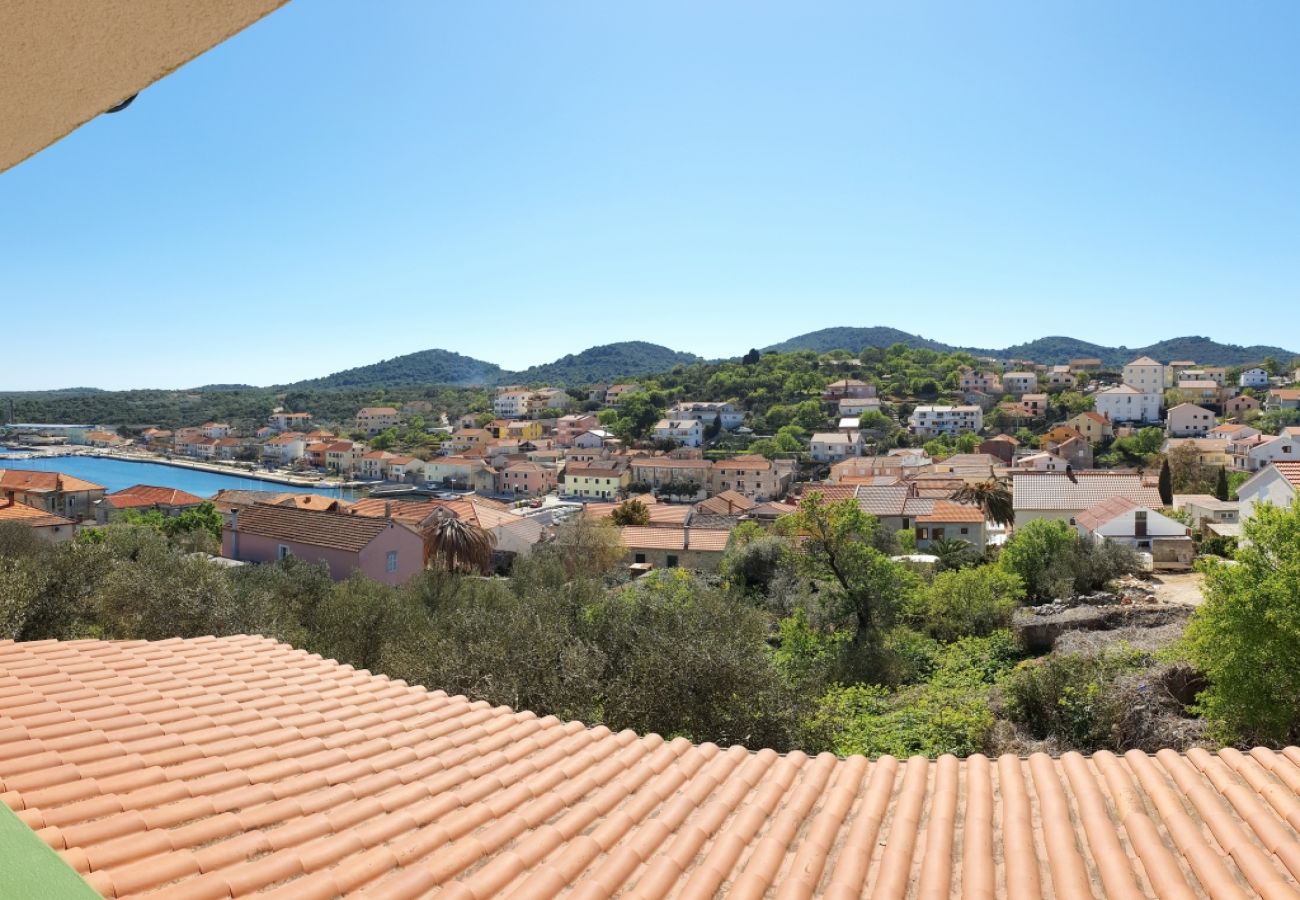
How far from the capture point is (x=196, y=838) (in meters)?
3.18

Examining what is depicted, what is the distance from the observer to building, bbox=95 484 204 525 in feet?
168

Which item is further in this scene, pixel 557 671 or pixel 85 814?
pixel 557 671

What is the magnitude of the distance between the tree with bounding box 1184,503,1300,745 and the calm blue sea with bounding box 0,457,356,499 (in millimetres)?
80014

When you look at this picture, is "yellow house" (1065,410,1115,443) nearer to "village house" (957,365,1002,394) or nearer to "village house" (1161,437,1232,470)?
"village house" (1161,437,1232,470)

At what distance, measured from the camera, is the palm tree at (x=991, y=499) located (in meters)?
40.9

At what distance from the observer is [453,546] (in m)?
25.7

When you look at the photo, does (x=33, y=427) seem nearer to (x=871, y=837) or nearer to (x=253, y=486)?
(x=253, y=486)

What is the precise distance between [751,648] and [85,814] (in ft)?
30.8

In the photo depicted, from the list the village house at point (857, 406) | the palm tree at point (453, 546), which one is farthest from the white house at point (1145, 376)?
the palm tree at point (453, 546)

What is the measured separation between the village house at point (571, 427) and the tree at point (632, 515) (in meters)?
56.5

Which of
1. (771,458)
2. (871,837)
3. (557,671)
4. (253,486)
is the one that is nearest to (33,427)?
(253,486)

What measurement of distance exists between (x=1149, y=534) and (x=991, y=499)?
535 inches

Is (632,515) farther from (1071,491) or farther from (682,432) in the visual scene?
(682,432)

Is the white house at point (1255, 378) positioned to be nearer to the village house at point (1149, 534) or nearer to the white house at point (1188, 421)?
the white house at point (1188, 421)
